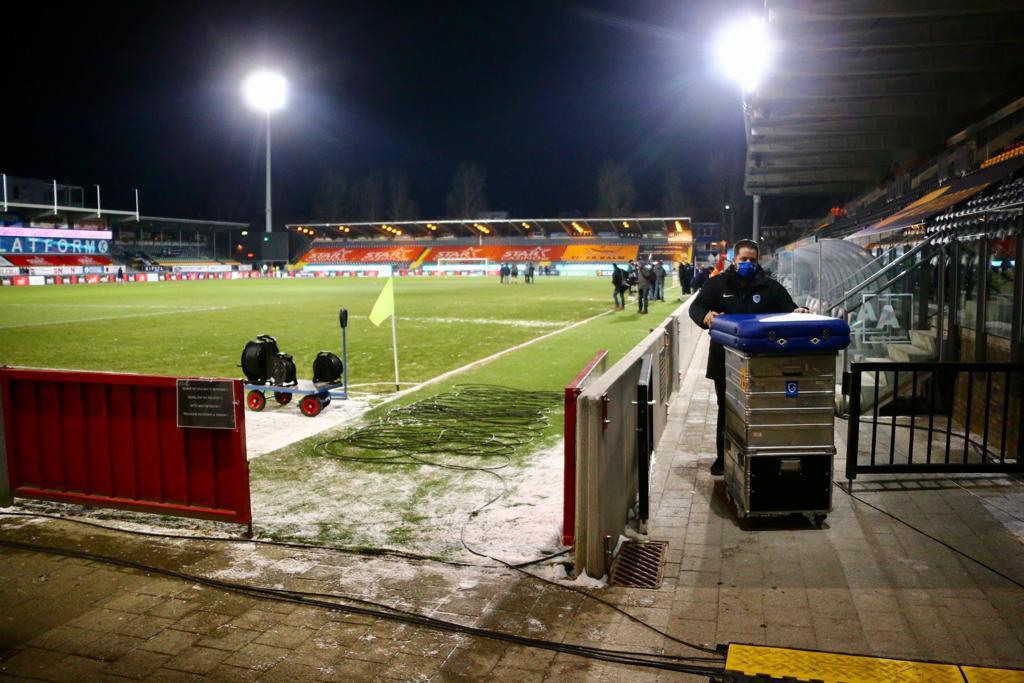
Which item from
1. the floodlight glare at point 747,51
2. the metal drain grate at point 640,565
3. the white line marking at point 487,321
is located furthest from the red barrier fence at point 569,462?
the white line marking at point 487,321

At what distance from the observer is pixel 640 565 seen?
467 centimetres

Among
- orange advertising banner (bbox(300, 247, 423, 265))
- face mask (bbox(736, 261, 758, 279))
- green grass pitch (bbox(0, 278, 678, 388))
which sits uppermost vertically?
orange advertising banner (bbox(300, 247, 423, 265))

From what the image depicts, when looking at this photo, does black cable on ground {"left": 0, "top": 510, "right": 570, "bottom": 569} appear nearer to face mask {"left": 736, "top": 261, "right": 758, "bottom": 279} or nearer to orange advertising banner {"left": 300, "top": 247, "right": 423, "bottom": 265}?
face mask {"left": 736, "top": 261, "right": 758, "bottom": 279}

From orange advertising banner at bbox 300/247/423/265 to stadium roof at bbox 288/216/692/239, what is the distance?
2.76 m

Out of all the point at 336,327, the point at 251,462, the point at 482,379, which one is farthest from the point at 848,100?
the point at 251,462

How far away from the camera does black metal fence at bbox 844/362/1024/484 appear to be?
6066mm

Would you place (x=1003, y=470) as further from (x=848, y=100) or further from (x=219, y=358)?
(x=848, y=100)

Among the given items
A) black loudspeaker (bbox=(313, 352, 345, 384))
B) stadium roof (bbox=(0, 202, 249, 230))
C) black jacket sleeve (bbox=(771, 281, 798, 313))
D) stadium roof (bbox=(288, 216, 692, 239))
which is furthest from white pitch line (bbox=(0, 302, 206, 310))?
stadium roof (bbox=(288, 216, 692, 239))

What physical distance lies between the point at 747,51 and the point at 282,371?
1324 cm

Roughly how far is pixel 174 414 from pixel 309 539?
4.34 ft

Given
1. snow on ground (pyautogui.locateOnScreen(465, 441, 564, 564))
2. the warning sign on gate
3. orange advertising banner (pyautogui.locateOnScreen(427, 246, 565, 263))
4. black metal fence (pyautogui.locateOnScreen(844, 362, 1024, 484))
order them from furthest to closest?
orange advertising banner (pyautogui.locateOnScreen(427, 246, 565, 263)) → black metal fence (pyautogui.locateOnScreen(844, 362, 1024, 484)) → the warning sign on gate → snow on ground (pyautogui.locateOnScreen(465, 441, 564, 564))

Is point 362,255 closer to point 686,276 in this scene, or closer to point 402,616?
point 686,276

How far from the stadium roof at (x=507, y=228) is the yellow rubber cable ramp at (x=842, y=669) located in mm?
76466

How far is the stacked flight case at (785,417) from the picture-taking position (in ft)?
16.7
